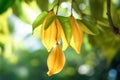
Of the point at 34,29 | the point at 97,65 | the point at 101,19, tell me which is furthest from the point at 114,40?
the point at 97,65

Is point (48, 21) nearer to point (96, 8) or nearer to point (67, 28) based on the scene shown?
point (67, 28)

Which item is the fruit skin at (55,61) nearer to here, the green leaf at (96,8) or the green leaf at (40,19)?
the green leaf at (40,19)

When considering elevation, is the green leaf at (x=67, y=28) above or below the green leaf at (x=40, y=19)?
below

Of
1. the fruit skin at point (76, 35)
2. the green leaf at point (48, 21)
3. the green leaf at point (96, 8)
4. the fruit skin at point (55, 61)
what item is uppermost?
the green leaf at point (48, 21)

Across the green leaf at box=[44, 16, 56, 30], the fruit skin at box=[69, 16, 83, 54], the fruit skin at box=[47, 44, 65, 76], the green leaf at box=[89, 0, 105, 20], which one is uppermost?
the green leaf at box=[44, 16, 56, 30]

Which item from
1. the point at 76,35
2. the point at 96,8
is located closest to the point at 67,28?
the point at 76,35

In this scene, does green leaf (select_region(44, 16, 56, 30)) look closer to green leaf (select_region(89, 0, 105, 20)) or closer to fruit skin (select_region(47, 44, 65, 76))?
fruit skin (select_region(47, 44, 65, 76))

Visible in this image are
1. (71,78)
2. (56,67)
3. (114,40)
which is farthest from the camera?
(71,78)

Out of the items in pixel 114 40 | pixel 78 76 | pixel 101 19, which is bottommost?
pixel 78 76

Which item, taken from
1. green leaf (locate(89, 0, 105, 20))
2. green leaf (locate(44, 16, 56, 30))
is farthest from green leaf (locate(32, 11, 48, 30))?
green leaf (locate(89, 0, 105, 20))

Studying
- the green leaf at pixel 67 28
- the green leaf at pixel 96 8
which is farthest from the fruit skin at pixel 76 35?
the green leaf at pixel 96 8

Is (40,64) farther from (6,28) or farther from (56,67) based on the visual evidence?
(56,67)
